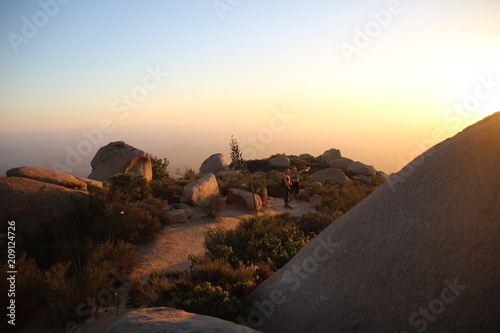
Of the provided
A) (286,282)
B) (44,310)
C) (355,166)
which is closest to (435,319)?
(286,282)

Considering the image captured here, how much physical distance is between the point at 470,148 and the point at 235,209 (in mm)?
12424

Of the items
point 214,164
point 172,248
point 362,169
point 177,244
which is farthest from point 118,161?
point 362,169

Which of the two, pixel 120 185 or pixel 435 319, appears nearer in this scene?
pixel 435 319

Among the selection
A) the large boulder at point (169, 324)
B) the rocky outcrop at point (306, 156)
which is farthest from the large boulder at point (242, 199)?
the rocky outcrop at point (306, 156)

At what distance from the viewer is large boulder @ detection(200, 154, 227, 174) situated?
Answer: 32656mm

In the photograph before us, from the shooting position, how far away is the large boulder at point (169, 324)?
3.36m

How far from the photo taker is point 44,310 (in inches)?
237

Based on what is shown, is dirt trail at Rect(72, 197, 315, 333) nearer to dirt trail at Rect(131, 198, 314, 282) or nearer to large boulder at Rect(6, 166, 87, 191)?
dirt trail at Rect(131, 198, 314, 282)

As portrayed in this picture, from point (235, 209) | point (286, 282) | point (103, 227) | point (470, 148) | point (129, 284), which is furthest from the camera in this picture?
point (235, 209)

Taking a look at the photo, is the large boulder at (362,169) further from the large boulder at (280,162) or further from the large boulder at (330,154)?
the large boulder at (280,162)

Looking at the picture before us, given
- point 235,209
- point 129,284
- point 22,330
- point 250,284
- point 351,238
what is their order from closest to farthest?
point 351,238
point 250,284
point 22,330
point 129,284
point 235,209

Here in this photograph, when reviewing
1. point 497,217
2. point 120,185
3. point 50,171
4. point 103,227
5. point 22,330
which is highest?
point 50,171

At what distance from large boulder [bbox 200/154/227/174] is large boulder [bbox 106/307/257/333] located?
28.5 metres

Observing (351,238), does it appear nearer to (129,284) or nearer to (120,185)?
(129,284)
